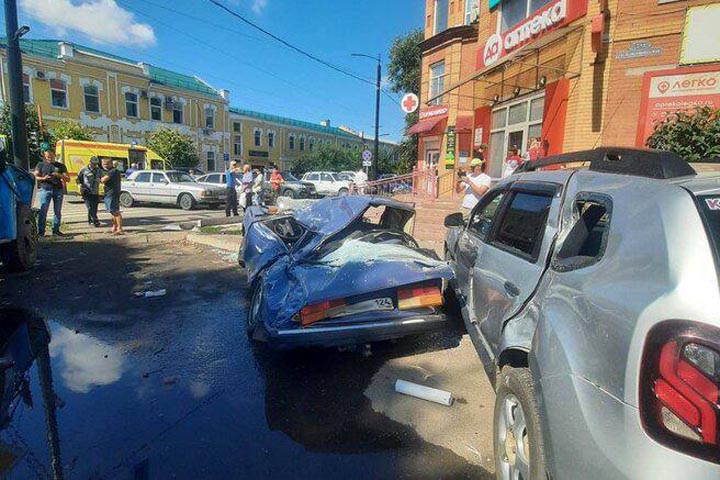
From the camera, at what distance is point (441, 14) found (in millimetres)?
18141

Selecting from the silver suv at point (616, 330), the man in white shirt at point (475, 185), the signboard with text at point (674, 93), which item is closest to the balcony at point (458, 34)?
the signboard with text at point (674, 93)

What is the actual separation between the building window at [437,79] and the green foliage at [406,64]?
428 inches

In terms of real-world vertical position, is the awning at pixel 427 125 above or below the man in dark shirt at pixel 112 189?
above

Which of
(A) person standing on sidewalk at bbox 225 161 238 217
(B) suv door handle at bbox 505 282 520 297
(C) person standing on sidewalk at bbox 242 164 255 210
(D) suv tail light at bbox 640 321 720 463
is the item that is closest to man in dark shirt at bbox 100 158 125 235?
(A) person standing on sidewalk at bbox 225 161 238 217

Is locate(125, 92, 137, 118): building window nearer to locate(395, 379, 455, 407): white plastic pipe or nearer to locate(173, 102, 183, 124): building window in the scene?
locate(173, 102, 183, 124): building window

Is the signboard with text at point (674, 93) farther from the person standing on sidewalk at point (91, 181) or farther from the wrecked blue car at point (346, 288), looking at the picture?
the person standing on sidewalk at point (91, 181)

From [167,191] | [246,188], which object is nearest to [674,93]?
[246,188]

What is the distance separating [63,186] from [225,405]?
30.6 ft

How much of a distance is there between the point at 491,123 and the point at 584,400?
1224cm

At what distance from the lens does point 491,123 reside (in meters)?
12.5

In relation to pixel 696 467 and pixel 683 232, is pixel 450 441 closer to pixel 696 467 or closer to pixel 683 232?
pixel 696 467

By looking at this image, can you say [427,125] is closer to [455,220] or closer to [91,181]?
[91,181]

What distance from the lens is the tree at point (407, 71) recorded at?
28.2 meters

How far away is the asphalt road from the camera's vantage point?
238cm
